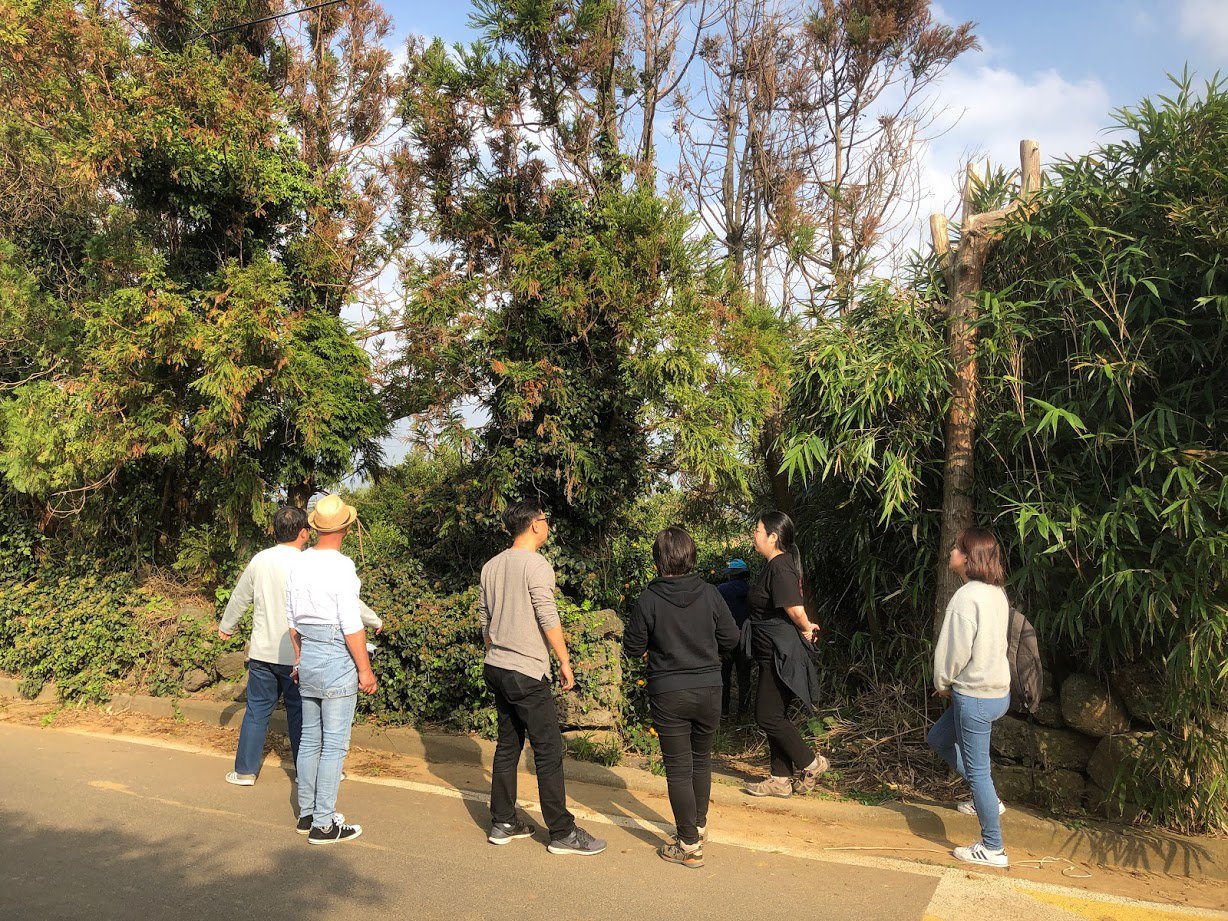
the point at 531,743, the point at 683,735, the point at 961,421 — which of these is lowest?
the point at 531,743

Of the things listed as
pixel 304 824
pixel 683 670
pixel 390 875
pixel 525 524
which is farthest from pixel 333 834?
pixel 683 670

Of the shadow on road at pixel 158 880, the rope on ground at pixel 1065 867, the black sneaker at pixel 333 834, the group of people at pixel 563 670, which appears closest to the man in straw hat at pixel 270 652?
the group of people at pixel 563 670

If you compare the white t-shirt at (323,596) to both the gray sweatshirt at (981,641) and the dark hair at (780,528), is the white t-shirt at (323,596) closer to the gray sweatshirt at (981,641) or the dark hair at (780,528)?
the dark hair at (780,528)

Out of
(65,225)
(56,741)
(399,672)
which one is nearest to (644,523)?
(399,672)

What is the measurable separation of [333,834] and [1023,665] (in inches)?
153

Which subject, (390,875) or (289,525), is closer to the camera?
(390,875)

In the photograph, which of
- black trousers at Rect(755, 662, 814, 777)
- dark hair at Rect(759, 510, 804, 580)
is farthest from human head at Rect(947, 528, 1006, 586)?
black trousers at Rect(755, 662, 814, 777)

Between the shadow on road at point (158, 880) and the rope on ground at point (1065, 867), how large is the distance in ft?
11.0

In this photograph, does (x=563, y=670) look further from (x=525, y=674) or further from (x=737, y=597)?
(x=737, y=597)

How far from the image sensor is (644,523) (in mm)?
8438

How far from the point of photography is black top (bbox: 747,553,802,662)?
548 cm

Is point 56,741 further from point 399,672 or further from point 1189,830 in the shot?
point 1189,830

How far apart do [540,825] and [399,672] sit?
2.24 m

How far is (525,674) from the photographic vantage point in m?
4.59
